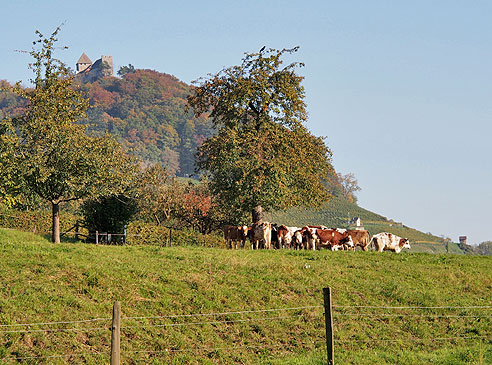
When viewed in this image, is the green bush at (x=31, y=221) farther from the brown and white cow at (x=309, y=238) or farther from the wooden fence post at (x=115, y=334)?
the wooden fence post at (x=115, y=334)

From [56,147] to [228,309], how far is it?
2000 cm

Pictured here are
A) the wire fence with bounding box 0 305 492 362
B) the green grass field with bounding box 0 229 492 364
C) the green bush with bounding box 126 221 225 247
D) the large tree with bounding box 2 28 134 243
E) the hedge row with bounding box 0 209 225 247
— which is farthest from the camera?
the hedge row with bounding box 0 209 225 247

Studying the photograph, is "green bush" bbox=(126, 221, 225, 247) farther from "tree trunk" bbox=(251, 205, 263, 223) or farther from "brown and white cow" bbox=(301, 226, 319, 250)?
"brown and white cow" bbox=(301, 226, 319, 250)

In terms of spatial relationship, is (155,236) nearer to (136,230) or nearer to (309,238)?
(136,230)

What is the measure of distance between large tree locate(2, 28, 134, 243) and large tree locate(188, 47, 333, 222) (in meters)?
8.26

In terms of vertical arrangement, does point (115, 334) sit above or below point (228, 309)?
above

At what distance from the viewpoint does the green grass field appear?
1856cm

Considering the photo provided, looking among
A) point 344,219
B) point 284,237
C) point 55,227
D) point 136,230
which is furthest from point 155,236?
point 344,219

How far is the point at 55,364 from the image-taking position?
17.1 metres

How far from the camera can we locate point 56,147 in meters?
38.2

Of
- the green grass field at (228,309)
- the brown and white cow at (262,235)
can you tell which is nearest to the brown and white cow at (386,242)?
the brown and white cow at (262,235)

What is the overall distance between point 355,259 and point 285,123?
18698 millimetres

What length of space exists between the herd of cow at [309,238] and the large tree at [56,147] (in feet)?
29.8

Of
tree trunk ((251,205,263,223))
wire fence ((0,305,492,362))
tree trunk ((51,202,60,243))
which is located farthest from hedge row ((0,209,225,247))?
wire fence ((0,305,492,362))
